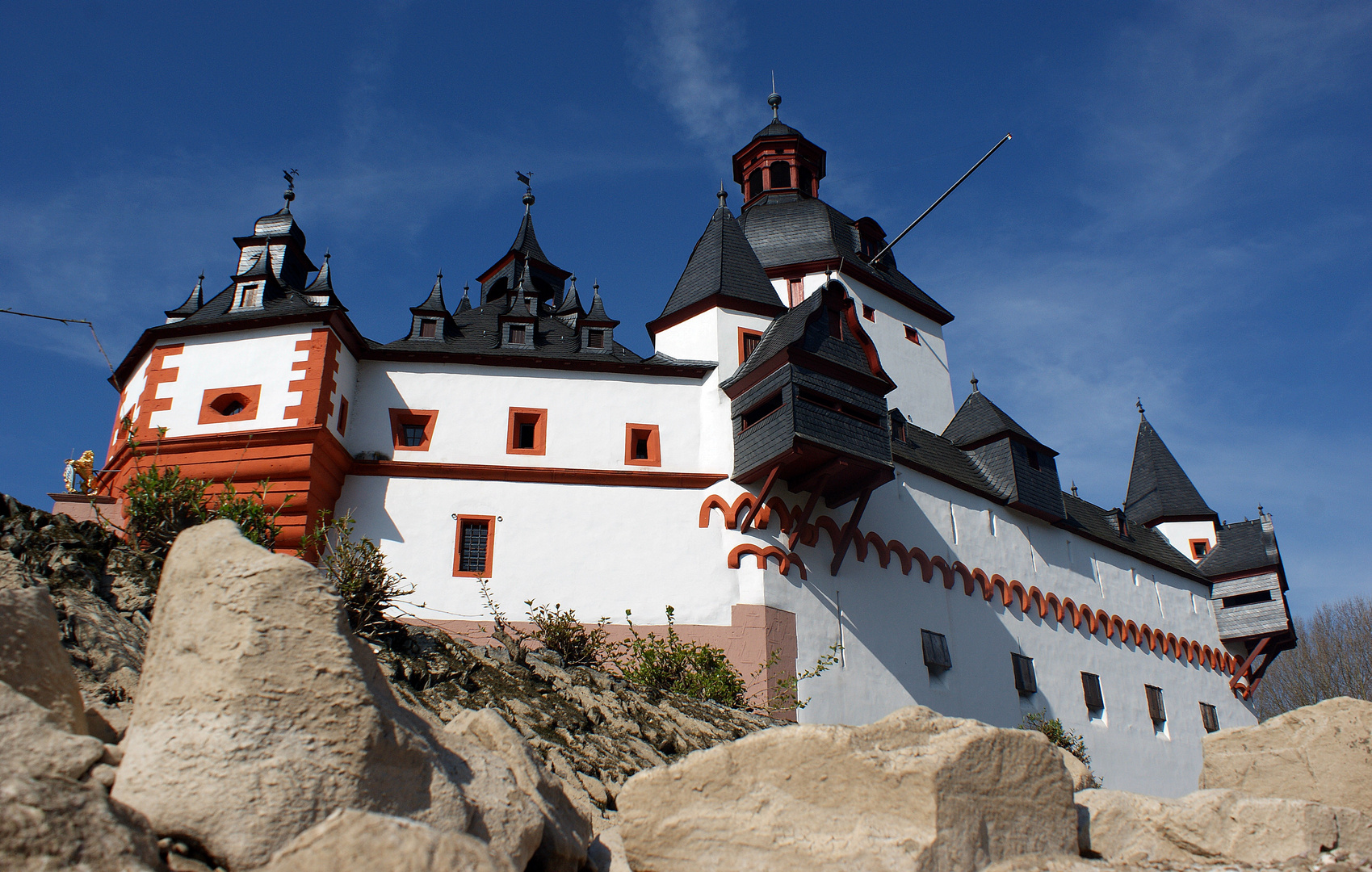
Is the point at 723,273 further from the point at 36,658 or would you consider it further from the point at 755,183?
the point at 36,658

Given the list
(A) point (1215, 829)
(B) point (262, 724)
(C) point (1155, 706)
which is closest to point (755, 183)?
(C) point (1155, 706)

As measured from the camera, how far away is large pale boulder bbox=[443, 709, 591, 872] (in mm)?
5613

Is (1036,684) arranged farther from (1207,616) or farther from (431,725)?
(431,725)

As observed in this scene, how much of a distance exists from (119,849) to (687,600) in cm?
1550

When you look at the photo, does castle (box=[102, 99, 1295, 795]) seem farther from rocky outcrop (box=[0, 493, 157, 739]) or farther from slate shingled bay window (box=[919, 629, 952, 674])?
→ rocky outcrop (box=[0, 493, 157, 739])

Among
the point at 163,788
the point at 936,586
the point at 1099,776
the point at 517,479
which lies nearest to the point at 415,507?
the point at 517,479

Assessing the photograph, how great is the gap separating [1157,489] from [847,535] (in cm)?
1929

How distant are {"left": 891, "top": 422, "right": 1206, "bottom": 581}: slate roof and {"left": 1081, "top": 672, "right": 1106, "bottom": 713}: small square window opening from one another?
388 centimetres

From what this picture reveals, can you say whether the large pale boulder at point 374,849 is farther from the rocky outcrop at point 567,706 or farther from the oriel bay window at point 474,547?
the oriel bay window at point 474,547

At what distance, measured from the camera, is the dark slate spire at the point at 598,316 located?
22312 mm

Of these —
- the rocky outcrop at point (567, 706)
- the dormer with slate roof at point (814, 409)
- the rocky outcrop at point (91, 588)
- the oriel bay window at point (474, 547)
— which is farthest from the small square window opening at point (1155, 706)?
the rocky outcrop at point (91, 588)

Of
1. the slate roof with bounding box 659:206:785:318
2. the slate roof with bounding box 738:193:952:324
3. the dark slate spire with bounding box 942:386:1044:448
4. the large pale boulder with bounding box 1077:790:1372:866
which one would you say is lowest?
the large pale boulder with bounding box 1077:790:1372:866

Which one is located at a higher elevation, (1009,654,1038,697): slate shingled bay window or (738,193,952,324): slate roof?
(738,193,952,324): slate roof

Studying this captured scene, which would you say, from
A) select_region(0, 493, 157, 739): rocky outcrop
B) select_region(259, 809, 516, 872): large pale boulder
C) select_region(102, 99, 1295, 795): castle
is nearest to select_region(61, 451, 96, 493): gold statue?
select_region(102, 99, 1295, 795): castle
